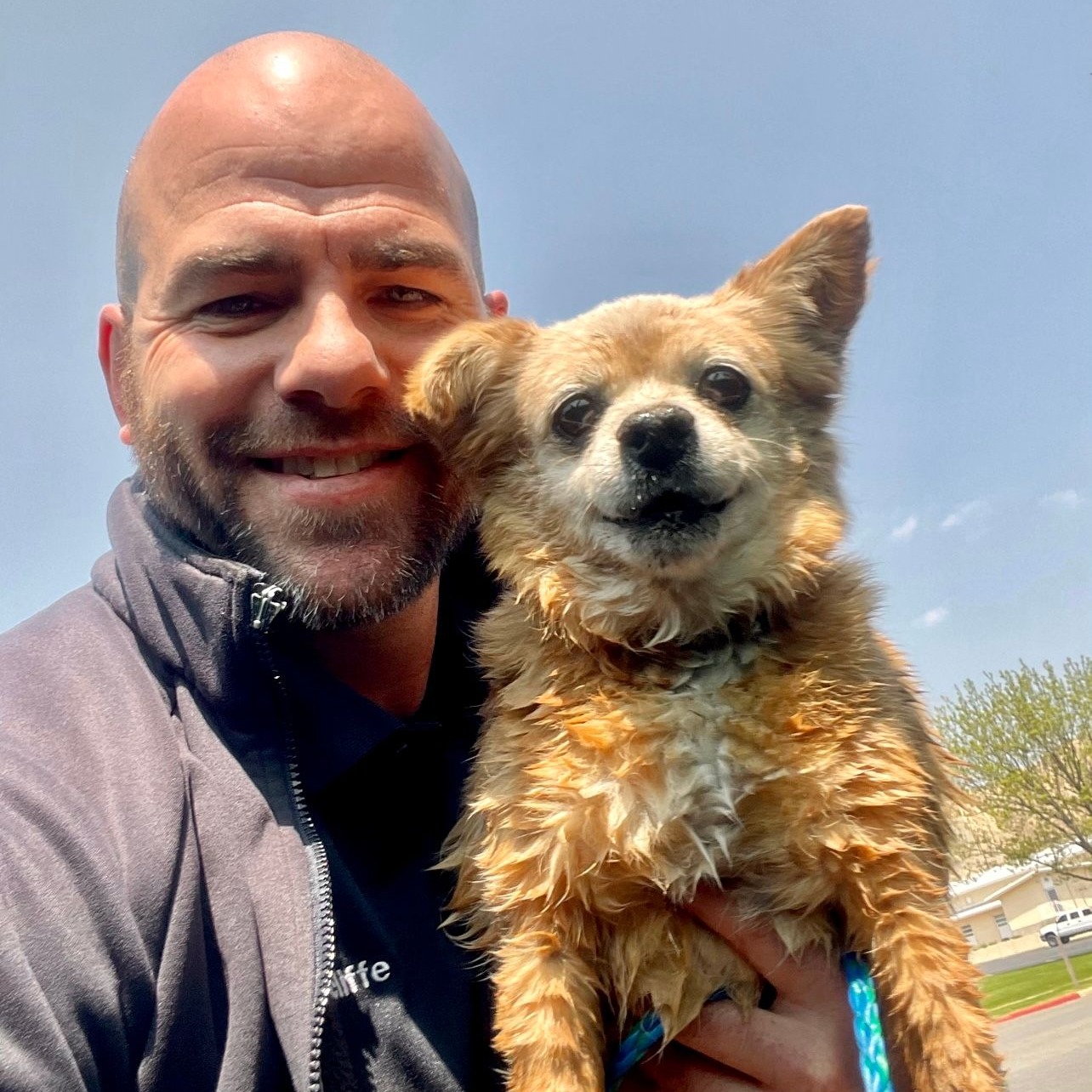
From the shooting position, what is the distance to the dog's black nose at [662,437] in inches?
95.2

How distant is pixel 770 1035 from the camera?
1.88 m

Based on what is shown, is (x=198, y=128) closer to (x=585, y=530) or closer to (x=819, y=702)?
(x=585, y=530)

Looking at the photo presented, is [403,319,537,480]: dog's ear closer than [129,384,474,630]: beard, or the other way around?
[129,384,474,630]: beard

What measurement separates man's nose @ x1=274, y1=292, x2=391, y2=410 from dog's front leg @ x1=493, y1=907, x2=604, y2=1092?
1442mm

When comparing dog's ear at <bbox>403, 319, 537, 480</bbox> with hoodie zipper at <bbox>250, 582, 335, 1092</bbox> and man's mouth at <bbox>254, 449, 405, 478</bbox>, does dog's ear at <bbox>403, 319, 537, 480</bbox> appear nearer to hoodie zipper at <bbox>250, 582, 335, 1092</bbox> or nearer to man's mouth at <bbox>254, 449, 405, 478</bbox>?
man's mouth at <bbox>254, 449, 405, 478</bbox>

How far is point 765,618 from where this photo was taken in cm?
233

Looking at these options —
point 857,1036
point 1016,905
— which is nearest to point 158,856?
point 857,1036

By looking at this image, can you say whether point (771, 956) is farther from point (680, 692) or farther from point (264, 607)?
point (264, 607)

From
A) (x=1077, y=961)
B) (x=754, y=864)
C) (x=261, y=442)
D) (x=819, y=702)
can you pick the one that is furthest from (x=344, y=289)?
(x=1077, y=961)

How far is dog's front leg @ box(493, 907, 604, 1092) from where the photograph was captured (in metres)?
1.82

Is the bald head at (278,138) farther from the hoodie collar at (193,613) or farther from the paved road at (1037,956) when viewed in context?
the paved road at (1037,956)

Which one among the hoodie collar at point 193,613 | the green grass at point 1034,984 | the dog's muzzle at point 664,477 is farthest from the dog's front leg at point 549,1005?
the green grass at point 1034,984

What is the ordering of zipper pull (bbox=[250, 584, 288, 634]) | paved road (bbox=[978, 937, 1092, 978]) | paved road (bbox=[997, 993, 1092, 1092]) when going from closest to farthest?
zipper pull (bbox=[250, 584, 288, 634]) < paved road (bbox=[997, 993, 1092, 1092]) < paved road (bbox=[978, 937, 1092, 978])

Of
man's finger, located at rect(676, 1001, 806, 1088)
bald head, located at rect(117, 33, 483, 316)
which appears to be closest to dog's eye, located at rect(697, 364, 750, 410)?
bald head, located at rect(117, 33, 483, 316)
